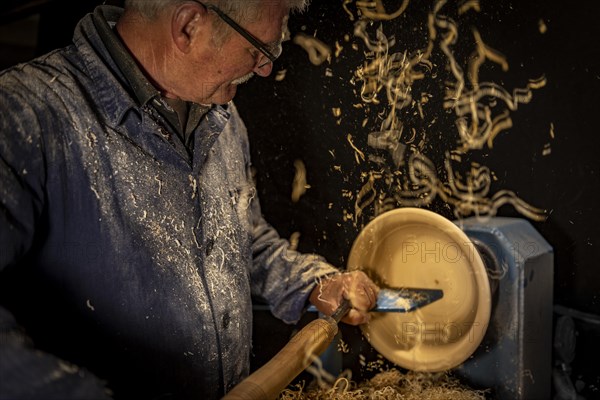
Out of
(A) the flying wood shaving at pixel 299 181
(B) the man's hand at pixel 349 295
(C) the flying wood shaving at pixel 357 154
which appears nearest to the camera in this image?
(B) the man's hand at pixel 349 295

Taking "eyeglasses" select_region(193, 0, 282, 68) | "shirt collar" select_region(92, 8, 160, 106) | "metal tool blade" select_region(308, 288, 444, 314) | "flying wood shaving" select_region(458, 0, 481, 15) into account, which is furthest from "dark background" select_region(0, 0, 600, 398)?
"shirt collar" select_region(92, 8, 160, 106)

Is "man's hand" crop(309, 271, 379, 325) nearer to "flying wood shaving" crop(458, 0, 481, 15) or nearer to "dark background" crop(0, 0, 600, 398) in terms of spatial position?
"dark background" crop(0, 0, 600, 398)

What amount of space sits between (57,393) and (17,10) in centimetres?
254

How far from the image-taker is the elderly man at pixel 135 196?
4.66ft

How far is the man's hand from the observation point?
1919 millimetres

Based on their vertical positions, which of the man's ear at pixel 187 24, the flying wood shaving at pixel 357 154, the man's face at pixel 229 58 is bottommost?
the flying wood shaving at pixel 357 154

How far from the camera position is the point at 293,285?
2.05 metres

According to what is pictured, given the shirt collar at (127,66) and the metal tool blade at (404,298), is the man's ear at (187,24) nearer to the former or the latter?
the shirt collar at (127,66)

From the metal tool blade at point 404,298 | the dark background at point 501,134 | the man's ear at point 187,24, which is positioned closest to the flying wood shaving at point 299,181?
the dark background at point 501,134

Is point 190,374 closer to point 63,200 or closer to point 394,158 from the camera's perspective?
point 63,200

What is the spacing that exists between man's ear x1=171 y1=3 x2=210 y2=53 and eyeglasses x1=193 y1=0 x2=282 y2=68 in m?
0.03

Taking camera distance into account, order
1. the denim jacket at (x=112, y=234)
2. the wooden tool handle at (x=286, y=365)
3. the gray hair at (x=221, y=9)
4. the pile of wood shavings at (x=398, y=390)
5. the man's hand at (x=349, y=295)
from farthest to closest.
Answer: the pile of wood shavings at (x=398, y=390), the man's hand at (x=349, y=295), the gray hair at (x=221, y=9), the denim jacket at (x=112, y=234), the wooden tool handle at (x=286, y=365)

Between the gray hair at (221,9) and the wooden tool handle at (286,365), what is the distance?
804 mm

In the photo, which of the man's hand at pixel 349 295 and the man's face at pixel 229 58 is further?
the man's hand at pixel 349 295
